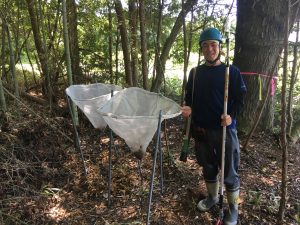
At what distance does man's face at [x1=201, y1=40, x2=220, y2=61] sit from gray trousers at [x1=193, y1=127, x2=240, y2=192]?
2.15 ft

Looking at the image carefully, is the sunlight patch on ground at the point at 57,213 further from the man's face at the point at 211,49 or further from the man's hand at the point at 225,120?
the man's face at the point at 211,49

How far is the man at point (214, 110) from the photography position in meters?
2.69

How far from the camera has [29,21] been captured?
245 inches

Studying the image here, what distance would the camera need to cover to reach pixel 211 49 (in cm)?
265

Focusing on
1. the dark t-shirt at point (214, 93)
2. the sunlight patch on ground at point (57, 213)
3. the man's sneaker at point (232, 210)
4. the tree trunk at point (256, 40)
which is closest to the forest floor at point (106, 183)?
the sunlight patch on ground at point (57, 213)

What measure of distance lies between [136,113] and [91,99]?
0.50m

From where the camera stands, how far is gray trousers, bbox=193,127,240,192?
279 cm

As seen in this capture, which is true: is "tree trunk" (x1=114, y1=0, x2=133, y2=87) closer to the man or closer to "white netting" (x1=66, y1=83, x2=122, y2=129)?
"white netting" (x1=66, y1=83, x2=122, y2=129)

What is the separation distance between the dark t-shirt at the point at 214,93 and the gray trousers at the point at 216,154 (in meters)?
0.08

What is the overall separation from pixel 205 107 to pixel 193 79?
0.29 m

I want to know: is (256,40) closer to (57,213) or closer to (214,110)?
(214,110)

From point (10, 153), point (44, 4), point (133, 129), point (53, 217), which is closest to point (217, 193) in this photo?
point (133, 129)

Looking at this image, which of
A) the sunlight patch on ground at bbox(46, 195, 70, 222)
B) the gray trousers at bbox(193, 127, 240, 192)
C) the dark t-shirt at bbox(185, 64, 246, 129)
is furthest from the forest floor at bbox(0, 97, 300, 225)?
the dark t-shirt at bbox(185, 64, 246, 129)

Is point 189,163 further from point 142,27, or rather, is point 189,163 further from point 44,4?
point 44,4
